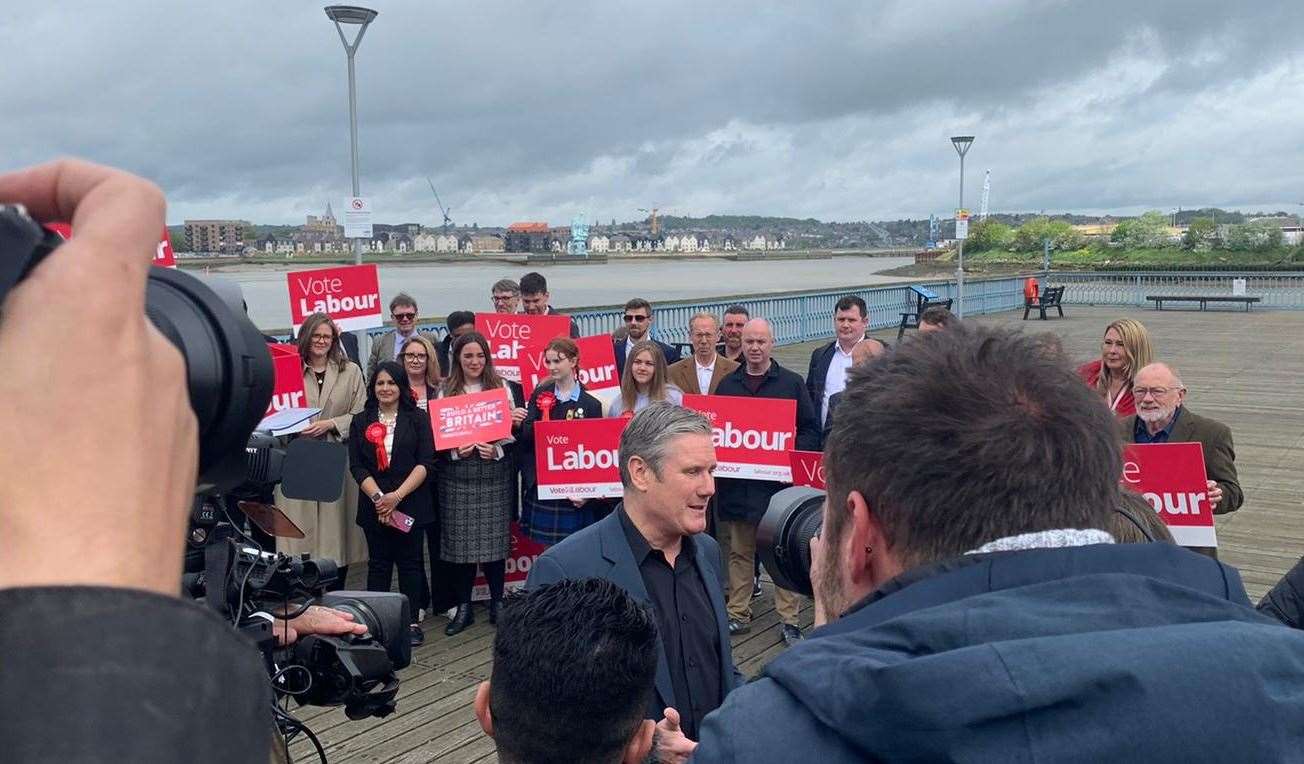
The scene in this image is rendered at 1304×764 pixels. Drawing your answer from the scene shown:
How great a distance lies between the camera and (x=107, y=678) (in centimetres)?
58

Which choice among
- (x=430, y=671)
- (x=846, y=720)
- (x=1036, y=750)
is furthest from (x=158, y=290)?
(x=430, y=671)

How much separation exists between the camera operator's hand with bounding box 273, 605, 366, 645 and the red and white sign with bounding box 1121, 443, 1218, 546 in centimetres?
415

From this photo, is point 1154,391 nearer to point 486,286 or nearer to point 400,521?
point 400,521

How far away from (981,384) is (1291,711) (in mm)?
504

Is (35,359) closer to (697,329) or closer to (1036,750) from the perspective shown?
(1036,750)

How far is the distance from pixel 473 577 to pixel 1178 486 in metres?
4.44

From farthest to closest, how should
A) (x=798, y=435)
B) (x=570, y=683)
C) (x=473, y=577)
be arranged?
(x=473, y=577) < (x=798, y=435) < (x=570, y=683)

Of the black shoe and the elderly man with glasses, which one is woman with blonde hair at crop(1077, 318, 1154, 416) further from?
the black shoe

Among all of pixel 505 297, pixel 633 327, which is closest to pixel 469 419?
pixel 633 327

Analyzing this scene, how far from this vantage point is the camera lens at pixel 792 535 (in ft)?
7.06

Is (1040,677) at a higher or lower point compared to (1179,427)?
higher

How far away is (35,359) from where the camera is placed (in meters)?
0.63

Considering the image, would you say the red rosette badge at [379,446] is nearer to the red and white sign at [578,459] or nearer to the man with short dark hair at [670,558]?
the red and white sign at [578,459]

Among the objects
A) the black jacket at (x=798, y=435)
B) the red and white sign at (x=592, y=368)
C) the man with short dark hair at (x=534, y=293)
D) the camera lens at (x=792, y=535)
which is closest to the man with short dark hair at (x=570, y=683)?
the camera lens at (x=792, y=535)
